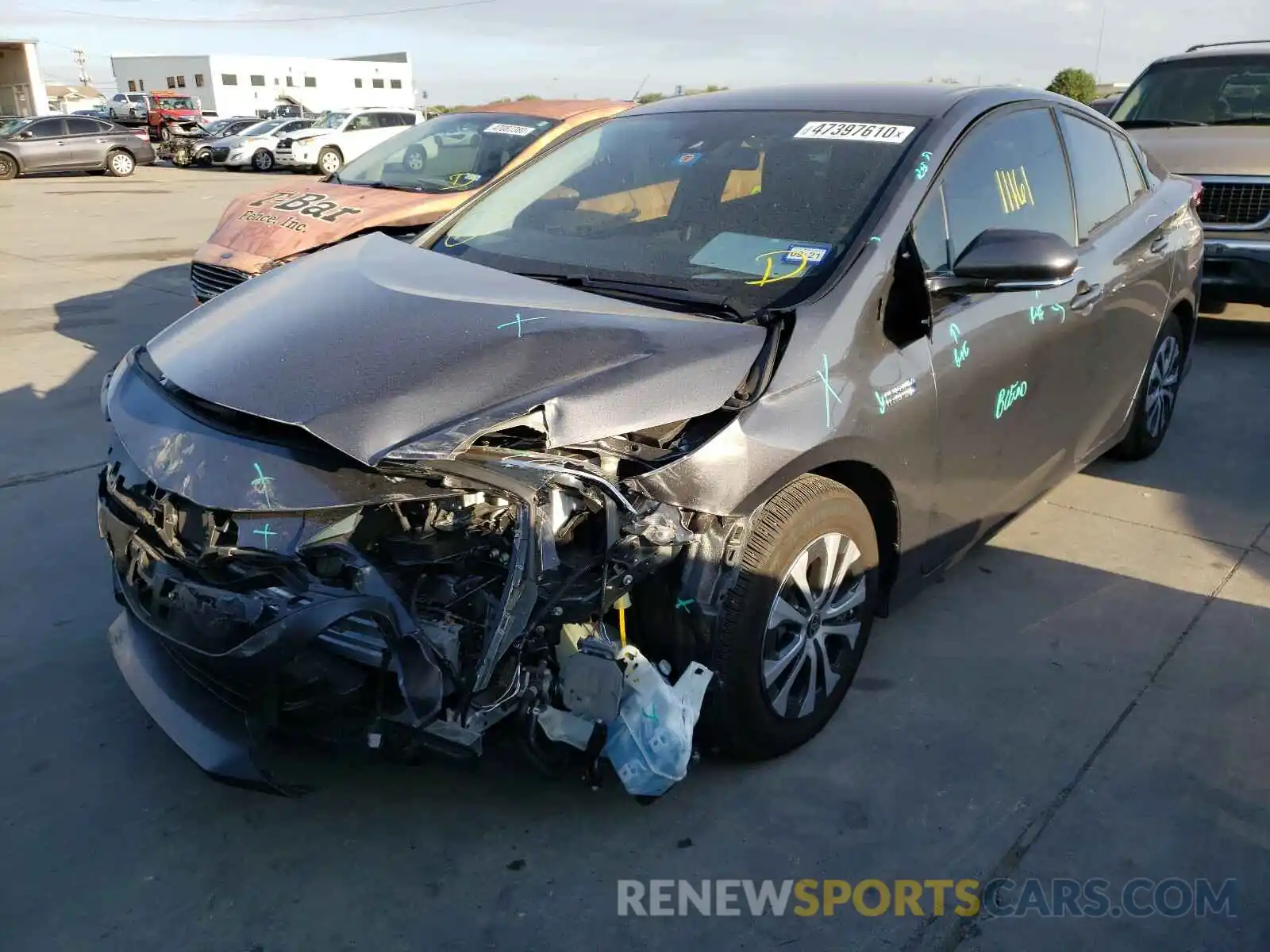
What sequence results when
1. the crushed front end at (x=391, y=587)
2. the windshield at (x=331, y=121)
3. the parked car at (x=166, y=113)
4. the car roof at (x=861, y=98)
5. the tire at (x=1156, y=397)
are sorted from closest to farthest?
the crushed front end at (x=391, y=587) → the car roof at (x=861, y=98) → the tire at (x=1156, y=397) → the windshield at (x=331, y=121) → the parked car at (x=166, y=113)

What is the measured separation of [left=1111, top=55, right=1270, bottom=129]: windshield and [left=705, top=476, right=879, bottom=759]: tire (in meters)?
7.04

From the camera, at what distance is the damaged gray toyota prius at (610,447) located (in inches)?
93.0

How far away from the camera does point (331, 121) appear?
85.7ft

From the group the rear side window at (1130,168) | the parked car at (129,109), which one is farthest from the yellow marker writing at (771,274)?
the parked car at (129,109)

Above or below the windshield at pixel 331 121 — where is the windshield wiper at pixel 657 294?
above

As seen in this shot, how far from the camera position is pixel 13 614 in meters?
3.77

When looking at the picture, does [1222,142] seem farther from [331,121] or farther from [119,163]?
[119,163]

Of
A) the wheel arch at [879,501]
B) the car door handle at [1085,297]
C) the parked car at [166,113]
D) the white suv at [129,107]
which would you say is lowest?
the white suv at [129,107]

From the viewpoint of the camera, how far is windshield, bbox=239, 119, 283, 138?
29047 mm

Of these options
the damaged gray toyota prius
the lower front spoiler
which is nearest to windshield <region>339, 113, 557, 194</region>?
the damaged gray toyota prius

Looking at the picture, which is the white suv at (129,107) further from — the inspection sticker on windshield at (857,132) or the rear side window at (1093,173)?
the inspection sticker on windshield at (857,132)

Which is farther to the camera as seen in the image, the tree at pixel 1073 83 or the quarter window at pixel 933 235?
the tree at pixel 1073 83

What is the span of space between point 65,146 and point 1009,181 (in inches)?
1047

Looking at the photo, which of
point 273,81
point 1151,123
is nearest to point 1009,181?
point 1151,123
